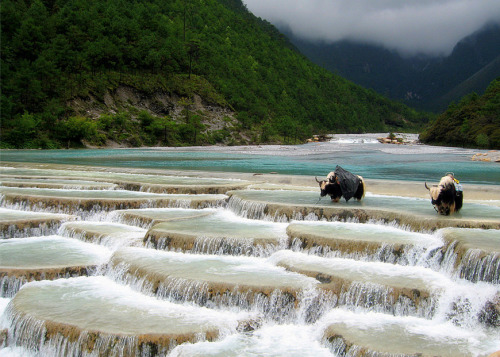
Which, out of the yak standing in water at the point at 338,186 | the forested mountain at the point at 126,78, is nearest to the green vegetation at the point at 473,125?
the forested mountain at the point at 126,78

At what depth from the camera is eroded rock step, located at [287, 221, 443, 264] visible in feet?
27.7

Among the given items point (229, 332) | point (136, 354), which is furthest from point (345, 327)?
point (136, 354)

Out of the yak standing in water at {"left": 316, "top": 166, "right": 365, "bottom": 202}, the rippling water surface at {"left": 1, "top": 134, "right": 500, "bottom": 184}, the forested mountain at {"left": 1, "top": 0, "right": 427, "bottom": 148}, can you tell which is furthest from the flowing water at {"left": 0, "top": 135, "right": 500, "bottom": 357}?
the forested mountain at {"left": 1, "top": 0, "right": 427, "bottom": 148}

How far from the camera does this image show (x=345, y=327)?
254 inches

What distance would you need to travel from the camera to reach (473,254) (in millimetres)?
7336

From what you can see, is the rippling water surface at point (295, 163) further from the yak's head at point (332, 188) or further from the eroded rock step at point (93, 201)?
the eroded rock step at point (93, 201)

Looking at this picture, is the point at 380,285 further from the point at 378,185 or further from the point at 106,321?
the point at 378,185

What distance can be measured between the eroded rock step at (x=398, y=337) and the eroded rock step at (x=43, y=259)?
4.80m

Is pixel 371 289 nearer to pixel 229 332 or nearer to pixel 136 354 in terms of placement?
pixel 229 332

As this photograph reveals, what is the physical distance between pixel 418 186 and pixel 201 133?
54571mm

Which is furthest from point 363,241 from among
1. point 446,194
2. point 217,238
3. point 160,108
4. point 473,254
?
point 160,108

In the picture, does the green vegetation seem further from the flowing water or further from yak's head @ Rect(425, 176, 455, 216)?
the flowing water

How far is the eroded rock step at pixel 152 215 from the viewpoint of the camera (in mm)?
11680

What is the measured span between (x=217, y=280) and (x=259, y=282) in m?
0.68
